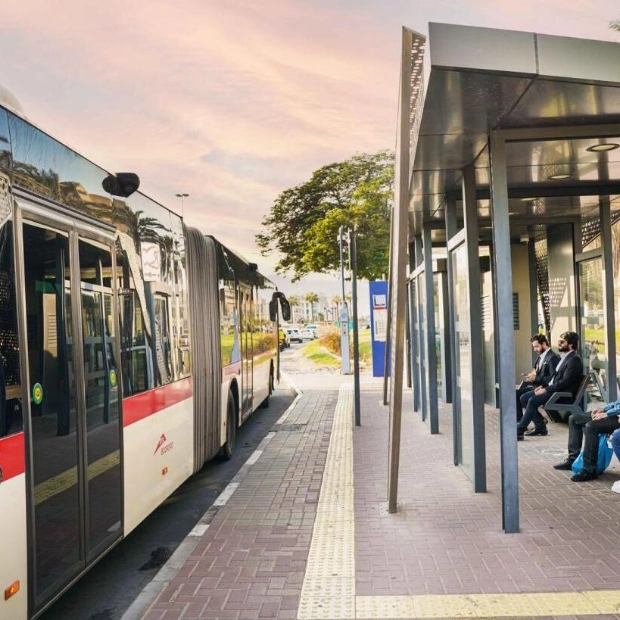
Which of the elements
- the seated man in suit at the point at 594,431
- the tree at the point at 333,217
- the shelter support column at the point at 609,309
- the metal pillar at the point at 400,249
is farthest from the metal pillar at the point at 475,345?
the tree at the point at 333,217

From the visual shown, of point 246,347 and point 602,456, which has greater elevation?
point 246,347

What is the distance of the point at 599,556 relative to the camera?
195 inches

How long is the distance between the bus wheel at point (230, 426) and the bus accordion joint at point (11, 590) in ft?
20.6

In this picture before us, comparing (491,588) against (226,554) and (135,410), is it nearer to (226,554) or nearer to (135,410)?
(226,554)

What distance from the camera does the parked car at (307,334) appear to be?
225 ft

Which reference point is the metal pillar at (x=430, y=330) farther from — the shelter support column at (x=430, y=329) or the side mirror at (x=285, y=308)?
the side mirror at (x=285, y=308)

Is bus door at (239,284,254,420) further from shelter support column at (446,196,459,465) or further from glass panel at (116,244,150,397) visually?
glass panel at (116,244,150,397)

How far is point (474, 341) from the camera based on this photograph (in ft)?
22.5

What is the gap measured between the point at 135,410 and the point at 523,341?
1061cm

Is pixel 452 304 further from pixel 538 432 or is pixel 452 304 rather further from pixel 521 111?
pixel 538 432

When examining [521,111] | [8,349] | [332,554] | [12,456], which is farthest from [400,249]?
[12,456]

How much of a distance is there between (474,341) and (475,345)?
0.04 meters

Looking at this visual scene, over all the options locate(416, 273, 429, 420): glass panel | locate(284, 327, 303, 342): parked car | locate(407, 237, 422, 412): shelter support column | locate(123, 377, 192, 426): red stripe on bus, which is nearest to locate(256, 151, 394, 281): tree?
locate(407, 237, 422, 412): shelter support column

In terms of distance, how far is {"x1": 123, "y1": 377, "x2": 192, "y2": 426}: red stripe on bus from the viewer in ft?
17.0
